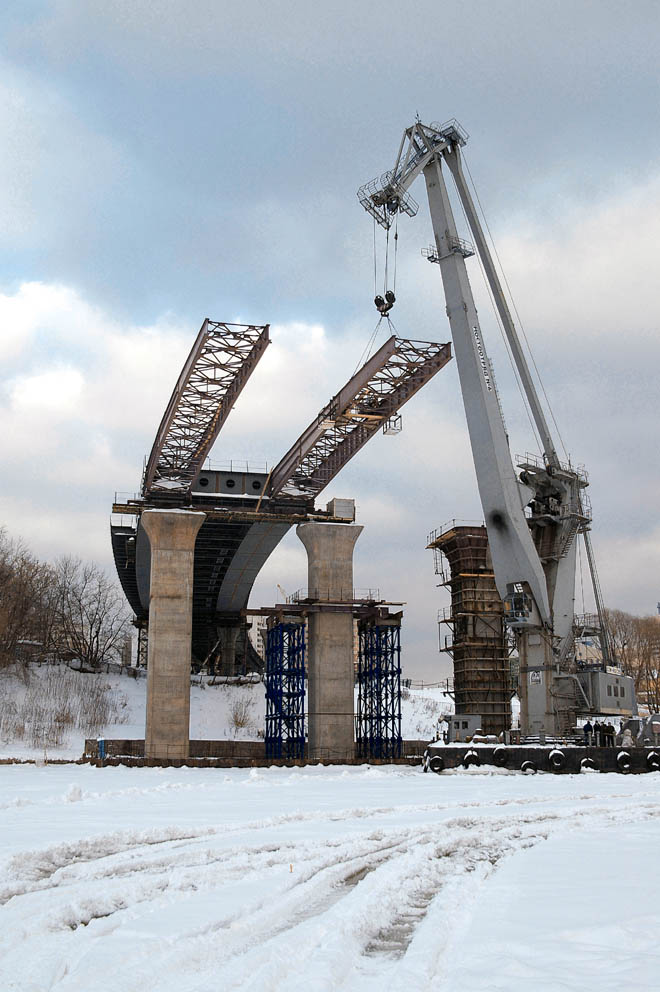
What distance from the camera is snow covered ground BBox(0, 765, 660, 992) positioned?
559 centimetres

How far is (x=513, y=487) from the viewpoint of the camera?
1508 inches

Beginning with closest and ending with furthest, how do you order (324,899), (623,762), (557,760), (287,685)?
(324,899)
(557,760)
(623,762)
(287,685)

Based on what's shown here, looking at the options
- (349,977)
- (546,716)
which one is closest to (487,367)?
(546,716)

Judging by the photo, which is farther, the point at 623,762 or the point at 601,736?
the point at 601,736

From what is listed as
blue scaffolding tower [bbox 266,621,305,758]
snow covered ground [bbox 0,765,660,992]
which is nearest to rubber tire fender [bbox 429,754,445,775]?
blue scaffolding tower [bbox 266,621,305,758]

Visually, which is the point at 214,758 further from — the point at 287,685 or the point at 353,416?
the point at 353,416

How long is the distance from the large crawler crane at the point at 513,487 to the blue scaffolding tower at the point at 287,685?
12430mm

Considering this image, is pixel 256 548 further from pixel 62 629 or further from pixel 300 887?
pixel 300 887

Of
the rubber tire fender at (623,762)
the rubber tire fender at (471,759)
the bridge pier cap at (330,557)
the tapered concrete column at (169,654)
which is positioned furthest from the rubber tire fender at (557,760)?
the tapered concrete column at (169,654)

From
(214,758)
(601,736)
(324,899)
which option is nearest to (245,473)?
(214,758)

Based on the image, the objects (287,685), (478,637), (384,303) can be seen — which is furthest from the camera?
(478,637)

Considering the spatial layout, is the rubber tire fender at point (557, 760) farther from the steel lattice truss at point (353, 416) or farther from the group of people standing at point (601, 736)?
the steel lattice truss at point (353, 416)

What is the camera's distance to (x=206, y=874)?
909 cm

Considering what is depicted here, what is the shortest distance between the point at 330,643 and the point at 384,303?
16905 millimetres
